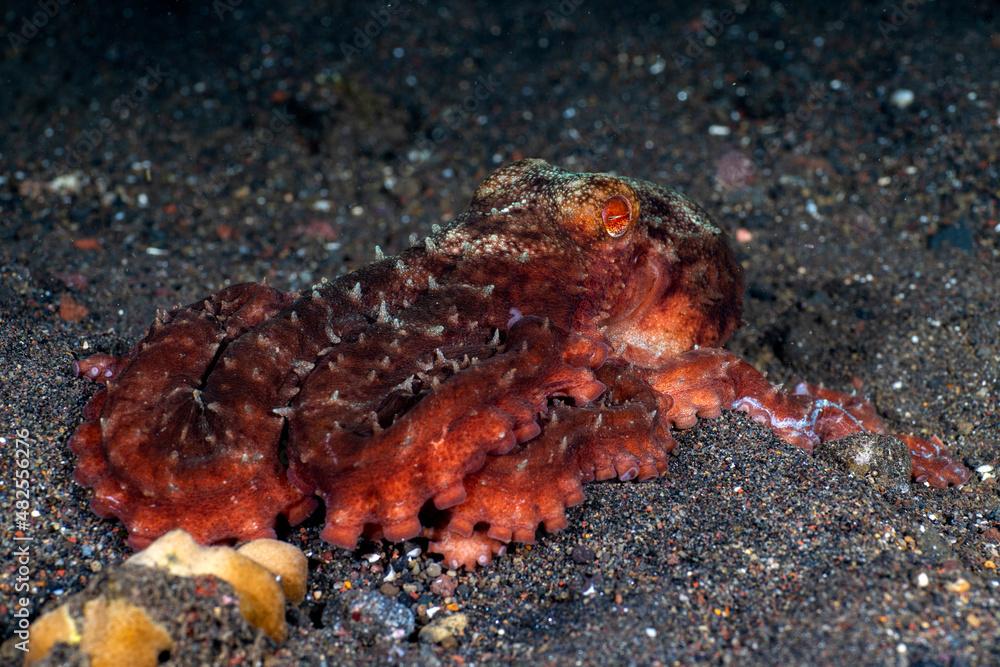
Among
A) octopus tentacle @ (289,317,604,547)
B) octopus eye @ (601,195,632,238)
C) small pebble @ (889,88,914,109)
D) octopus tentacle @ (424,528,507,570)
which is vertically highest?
octopus eye @ (601,195,632,238)

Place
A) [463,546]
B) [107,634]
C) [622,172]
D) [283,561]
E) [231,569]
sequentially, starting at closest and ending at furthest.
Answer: [107,634] → [231,569] → [283,561] → [463,546] → [622,172]

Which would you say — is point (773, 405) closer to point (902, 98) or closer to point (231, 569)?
point (231, 569)

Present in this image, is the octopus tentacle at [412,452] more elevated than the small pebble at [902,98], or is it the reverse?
the octopus tentacle at [412,452]

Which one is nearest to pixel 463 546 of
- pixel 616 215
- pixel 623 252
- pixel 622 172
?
pixel 623 252

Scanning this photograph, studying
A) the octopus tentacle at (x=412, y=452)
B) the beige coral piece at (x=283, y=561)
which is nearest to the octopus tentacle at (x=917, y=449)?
the octopus tentacle at (x=412, y=452)

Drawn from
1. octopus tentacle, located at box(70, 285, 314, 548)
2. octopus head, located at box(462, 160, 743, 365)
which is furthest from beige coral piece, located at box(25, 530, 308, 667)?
octopus head, located at box(462, 160, 743, 365)

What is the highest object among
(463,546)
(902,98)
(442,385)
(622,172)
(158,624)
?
(442,385)

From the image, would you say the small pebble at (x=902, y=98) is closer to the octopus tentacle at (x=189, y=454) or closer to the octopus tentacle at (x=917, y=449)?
the octopus tentacle at (x=917, y=449)

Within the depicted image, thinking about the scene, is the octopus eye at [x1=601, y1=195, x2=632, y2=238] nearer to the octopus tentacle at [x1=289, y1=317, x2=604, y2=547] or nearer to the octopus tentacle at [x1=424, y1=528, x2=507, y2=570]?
the octopus tentacle at [x1=289, y1=317, x2=604, y2=547]
